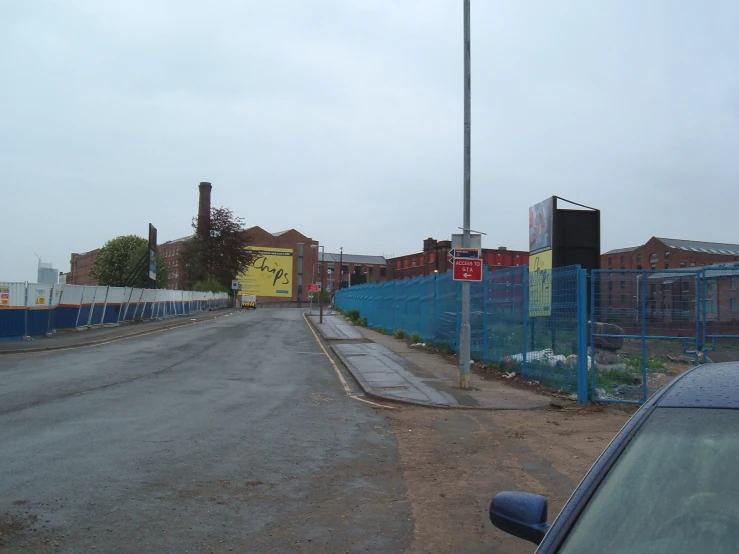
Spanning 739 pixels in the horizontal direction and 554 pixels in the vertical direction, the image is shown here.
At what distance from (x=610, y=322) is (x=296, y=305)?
109726 millimetres

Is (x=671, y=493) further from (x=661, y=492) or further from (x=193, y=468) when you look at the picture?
(x=193, y=468)

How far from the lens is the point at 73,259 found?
19562cm

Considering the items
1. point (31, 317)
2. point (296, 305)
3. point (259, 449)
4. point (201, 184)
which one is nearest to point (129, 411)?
point (259, 449)

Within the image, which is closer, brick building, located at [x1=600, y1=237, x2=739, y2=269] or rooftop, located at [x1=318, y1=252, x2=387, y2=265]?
brick building, located at [x1=600, y1=237, x2=739, y2=269]

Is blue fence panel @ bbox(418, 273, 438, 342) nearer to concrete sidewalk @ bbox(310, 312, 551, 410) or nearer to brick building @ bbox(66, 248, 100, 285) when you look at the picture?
concrete sidewalk @ bbox(310, 312, 551, 410)

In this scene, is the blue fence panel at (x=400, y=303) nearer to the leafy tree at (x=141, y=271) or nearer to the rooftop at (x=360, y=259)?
the leafy tree at (x=141, y=271)

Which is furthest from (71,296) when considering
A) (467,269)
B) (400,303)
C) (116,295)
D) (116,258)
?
(116,258)

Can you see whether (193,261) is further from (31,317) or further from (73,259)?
(73,259)

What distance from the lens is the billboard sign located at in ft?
55.3

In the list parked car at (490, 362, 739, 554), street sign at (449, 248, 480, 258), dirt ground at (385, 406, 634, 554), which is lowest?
dirt ground at (385, 406, 634, 554)

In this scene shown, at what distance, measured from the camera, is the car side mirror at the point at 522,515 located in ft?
9.19

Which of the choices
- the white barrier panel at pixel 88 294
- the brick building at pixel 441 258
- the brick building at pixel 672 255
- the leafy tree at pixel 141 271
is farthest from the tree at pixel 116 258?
the brick building at pixel 672 255

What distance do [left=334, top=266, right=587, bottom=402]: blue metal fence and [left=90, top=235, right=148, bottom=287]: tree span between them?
75322 millimetres

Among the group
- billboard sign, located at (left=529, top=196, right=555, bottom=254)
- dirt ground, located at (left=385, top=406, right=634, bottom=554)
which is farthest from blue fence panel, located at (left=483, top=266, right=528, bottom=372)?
dirt ground, located at (left=385, top=406, right=634, bottom=554)
